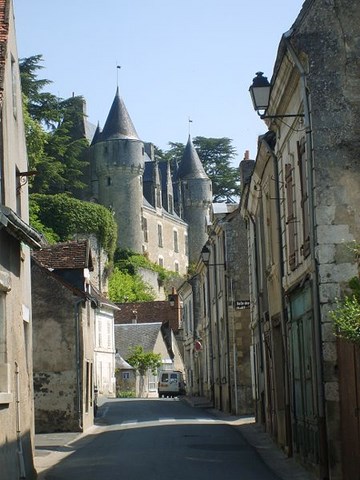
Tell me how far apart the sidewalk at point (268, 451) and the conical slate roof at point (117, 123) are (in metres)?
66.1

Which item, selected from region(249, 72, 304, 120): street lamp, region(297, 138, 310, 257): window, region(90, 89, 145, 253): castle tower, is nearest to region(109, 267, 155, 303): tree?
region(90, 89, 145, 253): castle tower

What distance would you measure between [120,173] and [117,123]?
4.73m

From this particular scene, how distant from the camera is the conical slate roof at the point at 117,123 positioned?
312 ft

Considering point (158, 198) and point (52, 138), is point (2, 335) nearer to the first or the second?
point (52, 138)

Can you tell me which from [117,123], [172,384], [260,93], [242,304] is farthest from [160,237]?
[260,93]


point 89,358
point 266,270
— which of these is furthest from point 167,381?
point 266,270

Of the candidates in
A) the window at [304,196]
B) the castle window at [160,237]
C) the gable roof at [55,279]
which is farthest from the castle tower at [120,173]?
the window at [304,196]

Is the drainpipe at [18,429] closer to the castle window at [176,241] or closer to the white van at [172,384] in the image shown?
the white van at [172,384]

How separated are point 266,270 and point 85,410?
9075mm

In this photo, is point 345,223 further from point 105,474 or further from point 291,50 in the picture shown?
point 105,474

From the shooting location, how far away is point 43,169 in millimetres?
77000

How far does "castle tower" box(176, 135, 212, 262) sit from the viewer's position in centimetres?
10969

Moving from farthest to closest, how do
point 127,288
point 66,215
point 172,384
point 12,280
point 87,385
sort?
point 127,288 → point 66,215 → point 172,384 → point 87,385 → point 12,280

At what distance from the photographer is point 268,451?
62.7ft
